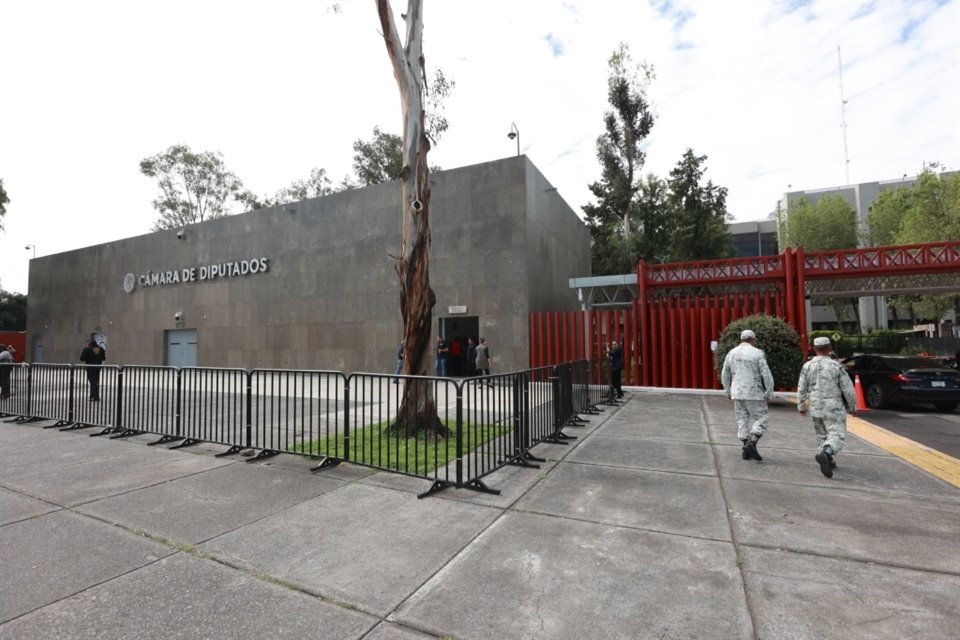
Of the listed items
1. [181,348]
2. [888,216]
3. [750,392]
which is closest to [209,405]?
[750,392]

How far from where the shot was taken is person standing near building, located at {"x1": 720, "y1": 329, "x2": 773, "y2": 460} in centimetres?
612

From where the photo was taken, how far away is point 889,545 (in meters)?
3.60

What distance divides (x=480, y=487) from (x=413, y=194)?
4937mm

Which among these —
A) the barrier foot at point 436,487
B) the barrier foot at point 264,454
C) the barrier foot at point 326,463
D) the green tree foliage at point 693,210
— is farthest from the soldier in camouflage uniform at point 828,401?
the green tree foliage at point 693,210

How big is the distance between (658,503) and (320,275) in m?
18.8

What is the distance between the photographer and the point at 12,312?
177ft

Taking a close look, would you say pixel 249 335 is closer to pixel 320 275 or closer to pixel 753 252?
pixel 320 275

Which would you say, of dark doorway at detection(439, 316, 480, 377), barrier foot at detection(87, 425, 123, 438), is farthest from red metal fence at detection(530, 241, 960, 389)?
barrier foot at detection(87, 425, 123, 438)

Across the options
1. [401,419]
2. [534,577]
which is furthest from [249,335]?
[534,577]

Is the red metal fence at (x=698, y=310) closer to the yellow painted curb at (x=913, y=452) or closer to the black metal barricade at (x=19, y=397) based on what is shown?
the yellow painted curb at (x=913, y=452)

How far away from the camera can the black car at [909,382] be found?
1020 cm

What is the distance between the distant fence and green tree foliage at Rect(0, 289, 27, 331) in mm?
61726

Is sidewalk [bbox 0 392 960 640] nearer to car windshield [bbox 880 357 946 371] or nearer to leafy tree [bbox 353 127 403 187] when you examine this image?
car windshield [bbox 880 357 946 371]

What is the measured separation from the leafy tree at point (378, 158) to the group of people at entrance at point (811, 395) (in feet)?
99.8
